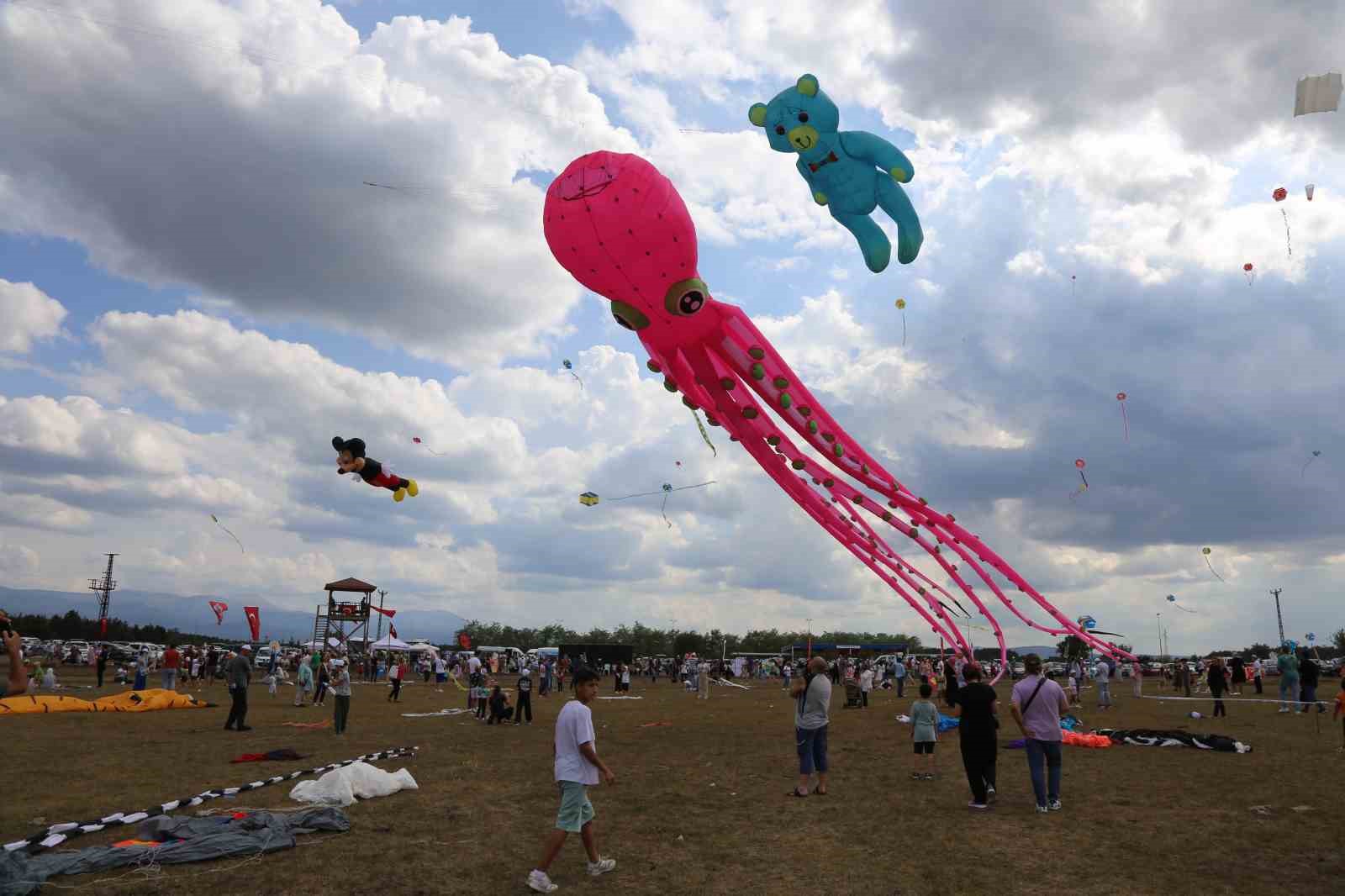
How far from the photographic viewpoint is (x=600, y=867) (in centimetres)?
669

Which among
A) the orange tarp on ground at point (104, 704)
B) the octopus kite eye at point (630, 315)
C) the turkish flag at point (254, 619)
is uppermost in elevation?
the octopus kite eye at point (630, 315)

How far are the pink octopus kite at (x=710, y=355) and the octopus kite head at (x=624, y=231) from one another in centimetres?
1

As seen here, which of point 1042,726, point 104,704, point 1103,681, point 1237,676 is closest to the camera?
point 1042,726

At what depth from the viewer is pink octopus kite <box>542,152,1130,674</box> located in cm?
1073

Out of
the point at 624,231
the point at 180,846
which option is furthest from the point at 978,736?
the point at 180,846

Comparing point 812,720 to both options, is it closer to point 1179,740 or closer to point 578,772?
point 578,772

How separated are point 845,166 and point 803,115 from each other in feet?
3.18

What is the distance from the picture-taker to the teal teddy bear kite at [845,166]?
Result: 1163 centimetres

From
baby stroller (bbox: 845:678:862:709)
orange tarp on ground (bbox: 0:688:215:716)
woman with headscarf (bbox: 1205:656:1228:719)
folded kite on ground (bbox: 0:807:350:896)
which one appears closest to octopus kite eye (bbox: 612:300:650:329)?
folded kite on ground (bbox: 0:807:350:896)

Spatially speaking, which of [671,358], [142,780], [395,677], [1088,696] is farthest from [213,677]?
[1088,696]

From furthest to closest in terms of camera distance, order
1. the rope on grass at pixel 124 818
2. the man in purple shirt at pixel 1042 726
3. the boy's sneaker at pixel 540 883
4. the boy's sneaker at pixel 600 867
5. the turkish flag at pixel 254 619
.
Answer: the turkish flag at pixel 254 619, the man in purple shirt at pixel 1042 726, the rope on grass at pixel 124 818, the boy's sneaker at pixel 600 867, the boy's sneaker at pixel 540 883

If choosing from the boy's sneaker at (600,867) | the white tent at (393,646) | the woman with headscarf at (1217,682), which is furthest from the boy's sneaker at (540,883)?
the white tent at (393,646)

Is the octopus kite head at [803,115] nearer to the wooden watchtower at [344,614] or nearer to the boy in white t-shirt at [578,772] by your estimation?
the boy in white t-shirt at [578,772]

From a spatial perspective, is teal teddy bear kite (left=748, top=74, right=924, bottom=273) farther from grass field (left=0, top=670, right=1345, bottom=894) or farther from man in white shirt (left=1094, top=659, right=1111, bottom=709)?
man in white shirt (left=1094, top=659, right=1111, bottom=709)
